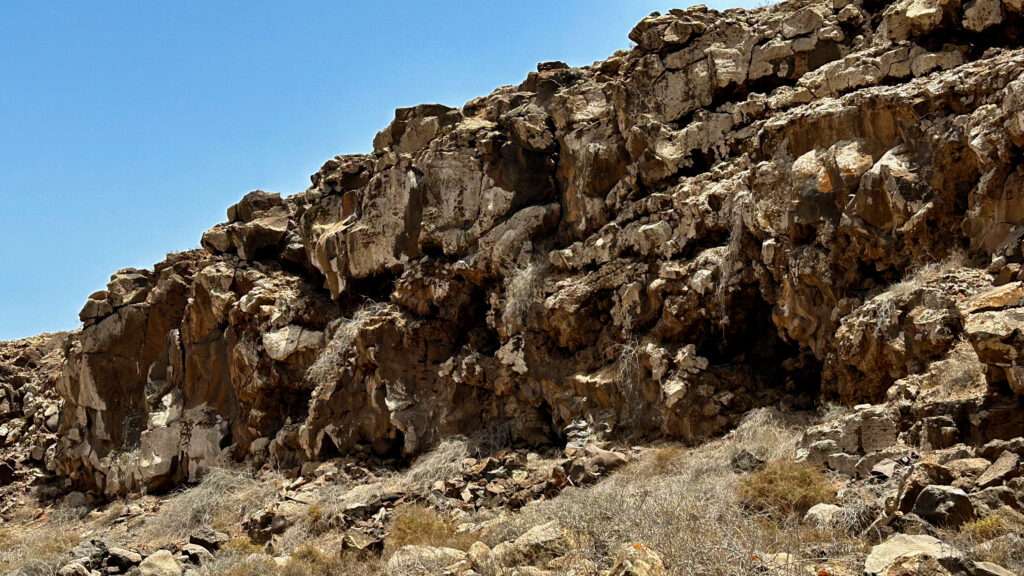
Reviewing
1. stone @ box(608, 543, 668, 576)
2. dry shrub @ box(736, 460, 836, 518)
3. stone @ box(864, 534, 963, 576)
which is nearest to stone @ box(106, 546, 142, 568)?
stone @ box(608, 543, 668, 576)

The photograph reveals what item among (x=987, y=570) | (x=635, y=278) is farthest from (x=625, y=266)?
(x=987, y=570)

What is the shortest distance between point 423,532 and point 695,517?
11.5 feet

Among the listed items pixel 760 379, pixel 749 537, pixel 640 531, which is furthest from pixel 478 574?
pixel 760 379

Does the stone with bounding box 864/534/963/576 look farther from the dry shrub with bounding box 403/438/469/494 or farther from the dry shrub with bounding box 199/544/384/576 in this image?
the dry shrub with bounding box 403/438/469/494

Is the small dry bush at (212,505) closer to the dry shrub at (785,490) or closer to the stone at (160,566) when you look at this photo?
the stone at (160,566)

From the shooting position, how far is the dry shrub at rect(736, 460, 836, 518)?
8.10m

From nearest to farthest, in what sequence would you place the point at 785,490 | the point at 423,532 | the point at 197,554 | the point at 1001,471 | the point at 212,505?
the point at 1001,471 < the point at 785,490 < the point at 423,532 < the point at 197,554 < the point at 212,505

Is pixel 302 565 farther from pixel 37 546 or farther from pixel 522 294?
pixel 37 546

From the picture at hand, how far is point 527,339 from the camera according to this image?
14.9 m

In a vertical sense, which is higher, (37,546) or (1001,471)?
(1001,471)

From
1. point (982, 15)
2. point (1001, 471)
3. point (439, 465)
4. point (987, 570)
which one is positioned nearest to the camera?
point (987, 570)

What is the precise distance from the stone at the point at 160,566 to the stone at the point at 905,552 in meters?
7.01

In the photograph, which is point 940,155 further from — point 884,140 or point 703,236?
point 703,236

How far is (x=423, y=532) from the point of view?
1030 centimetres
